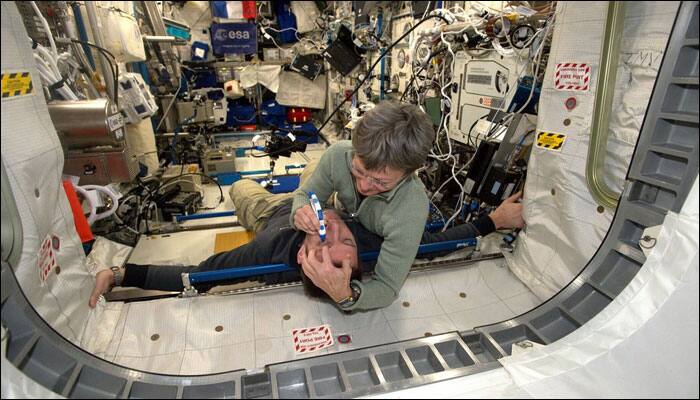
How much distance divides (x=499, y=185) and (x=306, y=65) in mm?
4842

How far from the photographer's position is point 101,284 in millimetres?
1498

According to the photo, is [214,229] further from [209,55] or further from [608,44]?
[209,55]

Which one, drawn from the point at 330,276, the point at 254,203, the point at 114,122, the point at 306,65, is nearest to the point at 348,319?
the point at 330,276

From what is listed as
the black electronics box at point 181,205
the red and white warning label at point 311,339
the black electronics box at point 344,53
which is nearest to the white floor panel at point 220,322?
the red and white warning label at point 311,339

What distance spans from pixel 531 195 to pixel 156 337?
1668mm

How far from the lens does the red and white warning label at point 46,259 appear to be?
41.3 inches

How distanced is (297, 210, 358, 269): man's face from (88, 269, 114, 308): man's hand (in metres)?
0.77

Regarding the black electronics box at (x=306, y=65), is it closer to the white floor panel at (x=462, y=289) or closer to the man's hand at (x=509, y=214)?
the man's hand at (x=509, y=214)

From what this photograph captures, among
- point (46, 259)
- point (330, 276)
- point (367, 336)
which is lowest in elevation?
point (367, 336)

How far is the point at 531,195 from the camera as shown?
1.67 meters

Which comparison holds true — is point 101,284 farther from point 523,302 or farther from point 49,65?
point 523,302

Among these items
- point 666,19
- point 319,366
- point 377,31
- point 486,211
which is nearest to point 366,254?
point 319,366

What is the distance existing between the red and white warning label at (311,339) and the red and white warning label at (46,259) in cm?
81

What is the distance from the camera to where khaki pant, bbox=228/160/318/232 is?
2.62 metres
